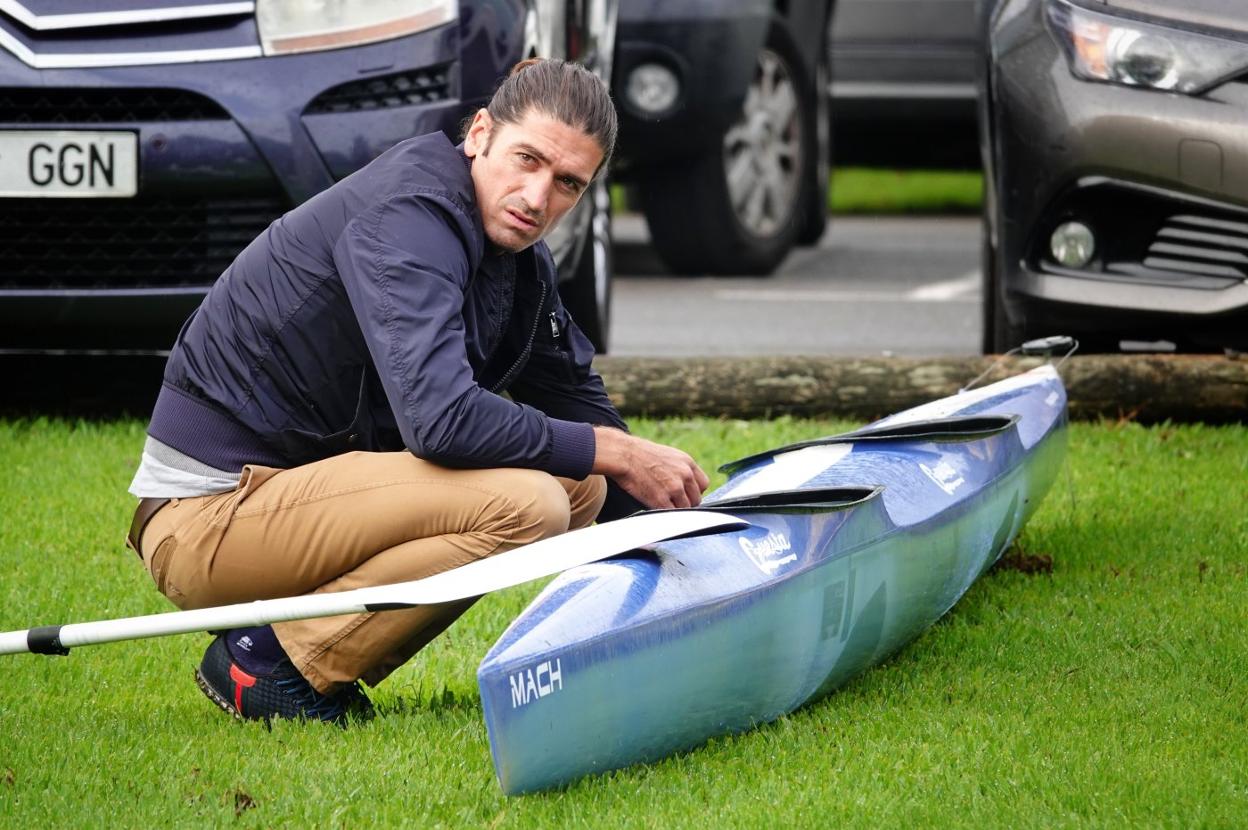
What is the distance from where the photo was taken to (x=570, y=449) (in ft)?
11.1

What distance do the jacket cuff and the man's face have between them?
0.33m

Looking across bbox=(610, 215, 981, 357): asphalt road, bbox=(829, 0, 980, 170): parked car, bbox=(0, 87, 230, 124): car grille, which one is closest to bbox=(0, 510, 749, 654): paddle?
bbox=(0, 87, 230, 124): car grille

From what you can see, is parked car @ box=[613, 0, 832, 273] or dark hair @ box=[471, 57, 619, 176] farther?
parked car @ box=[613, 0, 832, 273]

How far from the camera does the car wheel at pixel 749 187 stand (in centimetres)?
838

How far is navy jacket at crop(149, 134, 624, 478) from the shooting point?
10.6 ft

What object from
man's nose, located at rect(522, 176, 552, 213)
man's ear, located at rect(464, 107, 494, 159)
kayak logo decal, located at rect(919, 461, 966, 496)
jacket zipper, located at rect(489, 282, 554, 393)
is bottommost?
kayak logo decal, located at rect(919, 461, 966, 496)

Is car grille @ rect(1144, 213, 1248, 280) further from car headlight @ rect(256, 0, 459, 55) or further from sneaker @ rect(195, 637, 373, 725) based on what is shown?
sneaker @ rect(195, 637, 373, 725)

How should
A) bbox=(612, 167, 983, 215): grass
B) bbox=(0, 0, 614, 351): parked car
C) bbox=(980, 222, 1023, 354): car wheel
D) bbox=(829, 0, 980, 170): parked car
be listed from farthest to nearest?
1. bbox=(612, 167, 983, 215): grass
2. bbox=(829, 0, 980, 170): parked car
3. bbox=(980, 222, 1023, 354): car wheel
4. bbox=(0, 0, 614, 351): parked car

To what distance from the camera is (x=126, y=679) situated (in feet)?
11.9

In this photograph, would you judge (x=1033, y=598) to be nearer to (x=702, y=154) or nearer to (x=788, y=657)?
(x=788, y=657)

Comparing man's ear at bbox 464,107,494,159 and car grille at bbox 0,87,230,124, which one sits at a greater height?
man's ear at bbox 464,107,494,159

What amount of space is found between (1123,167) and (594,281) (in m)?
1.70

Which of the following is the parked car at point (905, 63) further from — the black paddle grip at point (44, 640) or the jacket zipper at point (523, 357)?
the black paddle grip at point (44, 640)

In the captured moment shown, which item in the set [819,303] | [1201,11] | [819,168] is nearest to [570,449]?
[1201,11]
